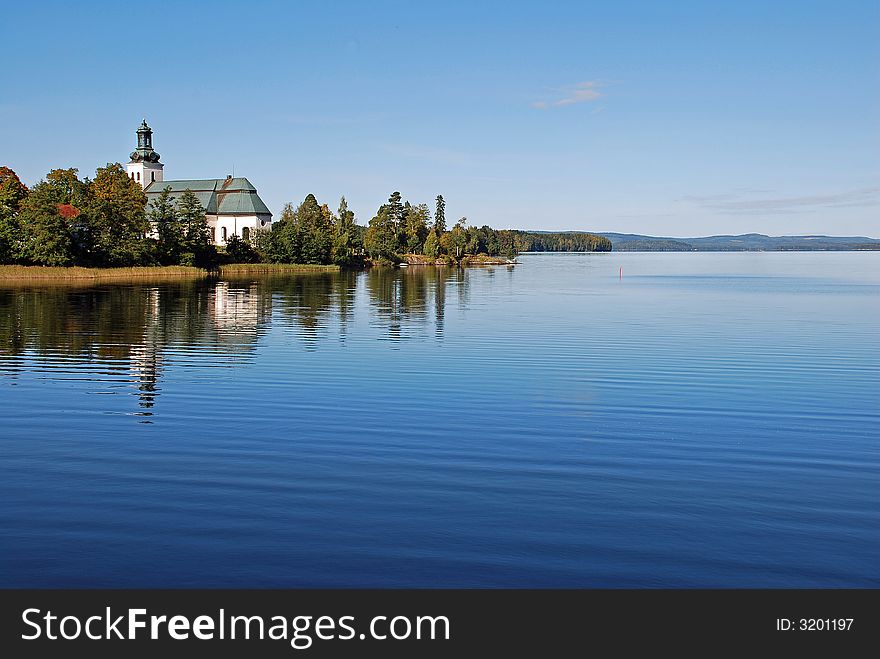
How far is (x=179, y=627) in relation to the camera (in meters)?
6.93

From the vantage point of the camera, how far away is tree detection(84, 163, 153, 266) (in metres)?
80.8

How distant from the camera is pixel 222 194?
132250 mm

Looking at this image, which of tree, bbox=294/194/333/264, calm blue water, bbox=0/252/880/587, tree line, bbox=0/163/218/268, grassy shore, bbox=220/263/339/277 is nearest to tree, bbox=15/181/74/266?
tree line, bbox=0/163/218/268

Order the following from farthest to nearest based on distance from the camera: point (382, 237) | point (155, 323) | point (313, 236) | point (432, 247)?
point (432, 247), point (382, 237), point (313, 236), point (155, 323)

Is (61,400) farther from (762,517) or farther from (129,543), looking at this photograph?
(762,517)

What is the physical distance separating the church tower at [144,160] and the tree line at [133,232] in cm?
2459

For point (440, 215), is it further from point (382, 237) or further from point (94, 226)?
point (94, 226)

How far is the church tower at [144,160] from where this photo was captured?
130375 millimetres

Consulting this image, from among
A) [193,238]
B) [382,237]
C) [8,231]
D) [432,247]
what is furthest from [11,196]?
[432,247]

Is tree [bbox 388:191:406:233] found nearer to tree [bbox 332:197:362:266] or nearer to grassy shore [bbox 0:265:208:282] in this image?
tree [bbox 332:197:362:266]

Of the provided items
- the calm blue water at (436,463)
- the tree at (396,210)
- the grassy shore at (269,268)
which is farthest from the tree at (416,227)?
the calm blue water at (436,463)

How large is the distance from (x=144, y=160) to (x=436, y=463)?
13104 centimetres

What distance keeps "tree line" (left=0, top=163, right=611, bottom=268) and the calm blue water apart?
53.2m

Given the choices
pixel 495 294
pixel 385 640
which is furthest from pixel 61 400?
pixel 495 294
